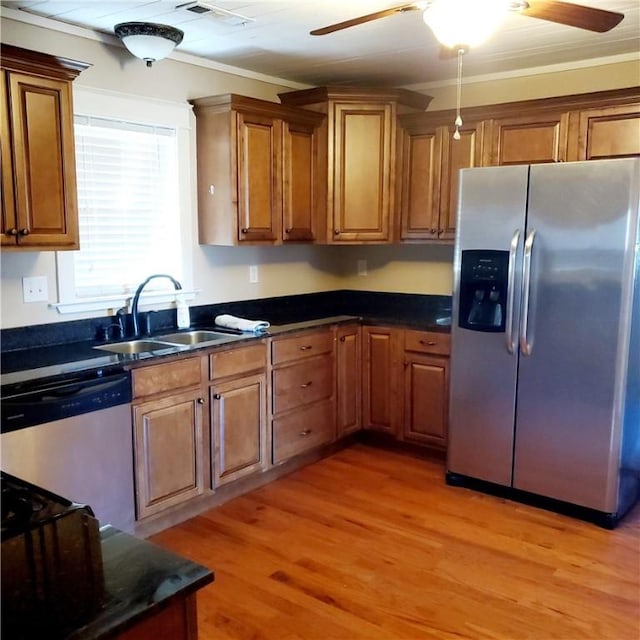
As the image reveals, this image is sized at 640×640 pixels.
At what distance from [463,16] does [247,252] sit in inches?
90.9

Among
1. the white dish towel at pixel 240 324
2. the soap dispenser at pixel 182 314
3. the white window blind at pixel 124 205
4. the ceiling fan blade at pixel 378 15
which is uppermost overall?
the ceiling fan blade at pixel 378 15

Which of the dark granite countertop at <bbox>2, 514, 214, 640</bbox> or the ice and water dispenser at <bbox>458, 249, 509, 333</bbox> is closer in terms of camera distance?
the dark granite countertop at <bbox>2, 514, 214, 640</bbox>

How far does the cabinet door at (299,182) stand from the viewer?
3832 millimetres

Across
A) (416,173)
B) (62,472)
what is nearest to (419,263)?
(416,173)

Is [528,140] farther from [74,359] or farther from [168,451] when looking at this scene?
[74,359]

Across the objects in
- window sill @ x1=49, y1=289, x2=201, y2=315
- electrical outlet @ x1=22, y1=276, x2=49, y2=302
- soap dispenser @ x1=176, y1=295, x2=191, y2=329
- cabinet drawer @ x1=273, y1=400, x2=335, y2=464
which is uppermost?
electrical outlet @ x1=22, y1=276, x2=49, y2=302

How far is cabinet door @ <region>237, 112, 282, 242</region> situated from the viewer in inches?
140

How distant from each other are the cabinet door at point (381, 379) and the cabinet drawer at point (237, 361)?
3.02ft

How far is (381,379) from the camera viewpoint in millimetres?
4141

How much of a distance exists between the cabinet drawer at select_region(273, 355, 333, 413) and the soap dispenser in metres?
0.57

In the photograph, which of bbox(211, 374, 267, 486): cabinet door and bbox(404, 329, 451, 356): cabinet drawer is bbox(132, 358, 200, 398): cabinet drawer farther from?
bbox(404, 329, 451, 356): cabinet drawer

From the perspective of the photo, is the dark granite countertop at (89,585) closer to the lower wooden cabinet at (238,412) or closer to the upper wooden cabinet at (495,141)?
the lower wooden cabinet at (238,412)

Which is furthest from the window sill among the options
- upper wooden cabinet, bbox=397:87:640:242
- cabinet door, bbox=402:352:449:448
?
upper wooden cabinet, bbox=397:87:640:242

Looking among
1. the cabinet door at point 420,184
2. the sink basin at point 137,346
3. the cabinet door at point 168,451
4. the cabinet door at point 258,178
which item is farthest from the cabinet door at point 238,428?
the cabinet door at point 420,184
